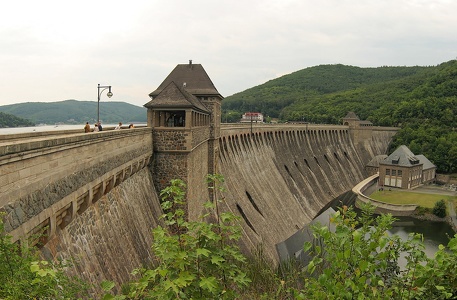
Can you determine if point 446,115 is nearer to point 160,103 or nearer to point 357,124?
point 357,124

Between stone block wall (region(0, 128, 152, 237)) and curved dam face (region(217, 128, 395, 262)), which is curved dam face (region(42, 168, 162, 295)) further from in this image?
curved dam face (region(217, 128, 395, 262))

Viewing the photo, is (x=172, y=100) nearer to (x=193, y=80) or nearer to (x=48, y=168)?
(x=193, y=80)

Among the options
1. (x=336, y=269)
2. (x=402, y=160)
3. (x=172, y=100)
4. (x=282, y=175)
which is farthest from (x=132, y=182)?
(x=402, y=160)

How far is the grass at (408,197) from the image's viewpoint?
204 ft

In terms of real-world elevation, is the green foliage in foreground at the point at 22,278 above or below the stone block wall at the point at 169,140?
below

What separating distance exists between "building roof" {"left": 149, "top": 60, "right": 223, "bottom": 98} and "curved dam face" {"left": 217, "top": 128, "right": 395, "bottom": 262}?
859 centimetres

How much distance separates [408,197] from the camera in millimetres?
65562

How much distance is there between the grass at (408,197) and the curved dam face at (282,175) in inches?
262

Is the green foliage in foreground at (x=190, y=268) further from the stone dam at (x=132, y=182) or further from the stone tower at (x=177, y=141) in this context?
the stone tower at (x=177, y=141)

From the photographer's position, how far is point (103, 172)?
14531mm

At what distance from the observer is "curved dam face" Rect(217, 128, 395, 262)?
3688 cm

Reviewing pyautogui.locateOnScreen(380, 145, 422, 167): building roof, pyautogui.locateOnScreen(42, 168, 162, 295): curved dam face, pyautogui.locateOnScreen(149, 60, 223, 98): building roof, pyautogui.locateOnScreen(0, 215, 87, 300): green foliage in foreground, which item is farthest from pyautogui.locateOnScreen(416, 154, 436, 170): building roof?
pyautogui.locateOnScreen(0, 215, 87, 300): green foliage in foreground

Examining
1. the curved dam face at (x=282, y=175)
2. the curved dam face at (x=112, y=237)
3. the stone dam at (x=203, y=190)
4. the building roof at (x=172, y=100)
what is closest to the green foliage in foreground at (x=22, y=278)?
the stone dam at (x=203, y=190)

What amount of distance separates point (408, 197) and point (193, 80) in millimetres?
50466
